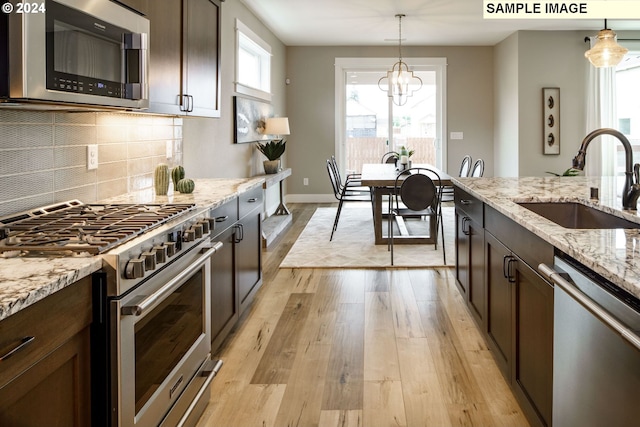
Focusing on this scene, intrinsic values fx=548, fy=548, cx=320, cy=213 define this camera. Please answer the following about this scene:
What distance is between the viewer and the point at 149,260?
1593 mm

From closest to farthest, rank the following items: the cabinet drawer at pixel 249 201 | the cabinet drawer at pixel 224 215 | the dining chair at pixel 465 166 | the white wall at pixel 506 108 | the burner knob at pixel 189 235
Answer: the burner knob at pixel 189 235 < the cabinet drawer at pixel 224 215 < the cabinet drawer at pixel 249 201 < the dining chair at pixel 465 166 < the white wall at pixel 506 108

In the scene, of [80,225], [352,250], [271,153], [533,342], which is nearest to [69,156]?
[80,225]

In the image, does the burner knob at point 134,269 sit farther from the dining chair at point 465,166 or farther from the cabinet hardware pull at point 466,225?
the dining chair at point 465,166

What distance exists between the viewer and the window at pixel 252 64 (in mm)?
5987

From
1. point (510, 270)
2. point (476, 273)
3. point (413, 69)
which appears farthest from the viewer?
point (413, 69)

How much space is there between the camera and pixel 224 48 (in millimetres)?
5324

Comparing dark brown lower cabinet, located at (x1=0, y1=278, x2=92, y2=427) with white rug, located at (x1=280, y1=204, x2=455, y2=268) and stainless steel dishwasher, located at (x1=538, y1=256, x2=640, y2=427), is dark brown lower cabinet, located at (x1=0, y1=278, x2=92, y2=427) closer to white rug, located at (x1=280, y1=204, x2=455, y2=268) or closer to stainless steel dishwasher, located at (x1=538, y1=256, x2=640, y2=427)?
stainless steel dishwasher, located at (x1=538, y1=256, x2=640, y2=427)

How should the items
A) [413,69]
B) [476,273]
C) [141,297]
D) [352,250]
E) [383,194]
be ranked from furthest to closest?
[413,69] < [383,194] < [352,250] < [476,273] < [141,297]

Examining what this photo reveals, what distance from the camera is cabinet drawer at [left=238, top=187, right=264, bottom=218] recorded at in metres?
3.09

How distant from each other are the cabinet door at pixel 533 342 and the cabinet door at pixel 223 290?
1.33 metres

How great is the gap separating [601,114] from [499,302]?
6363 millimetres

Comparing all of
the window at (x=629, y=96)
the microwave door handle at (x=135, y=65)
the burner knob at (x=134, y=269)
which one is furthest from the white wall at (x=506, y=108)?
the burner knob at (x=134, y=269)

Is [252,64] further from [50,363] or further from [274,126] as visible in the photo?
[50,363]

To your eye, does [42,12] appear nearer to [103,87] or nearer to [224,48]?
[103,87]
